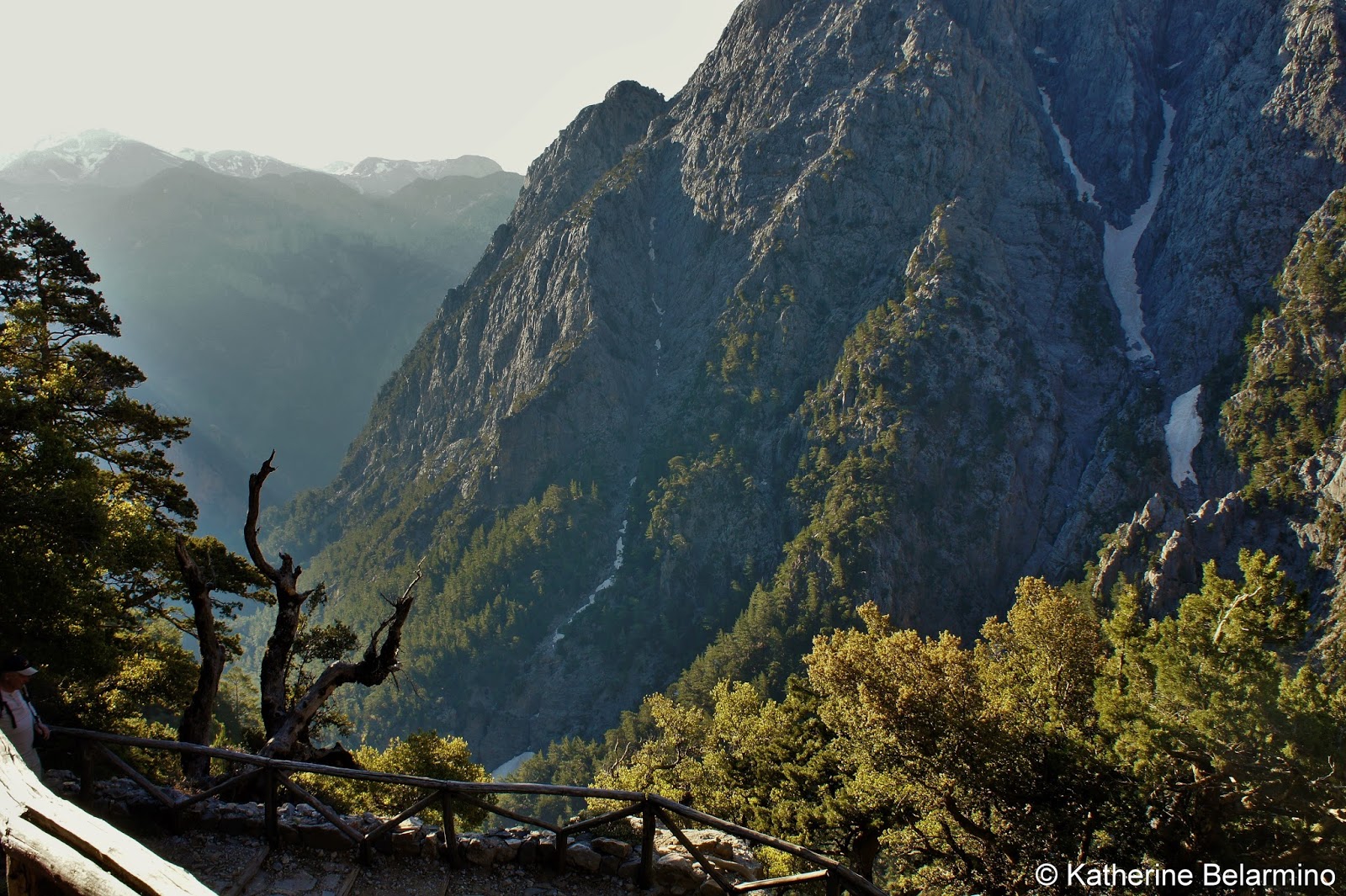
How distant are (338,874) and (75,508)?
9687 mm

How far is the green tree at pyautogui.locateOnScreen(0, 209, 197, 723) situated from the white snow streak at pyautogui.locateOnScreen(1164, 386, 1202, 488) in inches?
5739

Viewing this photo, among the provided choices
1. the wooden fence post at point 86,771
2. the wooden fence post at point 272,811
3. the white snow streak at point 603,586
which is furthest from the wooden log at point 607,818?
the white snow streak at point 603,586

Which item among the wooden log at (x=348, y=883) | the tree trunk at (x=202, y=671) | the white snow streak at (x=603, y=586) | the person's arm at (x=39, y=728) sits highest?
the white snow streak at (x=603, y=586)

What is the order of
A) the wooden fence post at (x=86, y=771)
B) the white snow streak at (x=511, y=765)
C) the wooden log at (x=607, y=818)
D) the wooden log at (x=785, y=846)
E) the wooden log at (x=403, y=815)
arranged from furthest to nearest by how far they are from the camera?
the white snow streak at (x=511, y=765)
the wooden fence post at (x=86, y=771)
the wooden log at (x=403, y=815)
the wooden log at (x=607, y=818)
the wooden log at (x=785, y=846)

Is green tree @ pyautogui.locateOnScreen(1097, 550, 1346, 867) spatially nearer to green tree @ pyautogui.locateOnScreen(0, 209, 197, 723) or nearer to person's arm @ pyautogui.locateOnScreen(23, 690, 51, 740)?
person's arm @ pyautogui.locateOnScreen(23, 690, 51, 740)

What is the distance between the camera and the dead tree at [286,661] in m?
17.6

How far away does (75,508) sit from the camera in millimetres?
Result: 15336

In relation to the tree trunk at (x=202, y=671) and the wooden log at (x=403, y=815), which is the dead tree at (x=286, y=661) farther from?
the wooden log at (x=403, y=815)

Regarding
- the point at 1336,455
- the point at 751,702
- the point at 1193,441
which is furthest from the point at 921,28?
the point at 751,702

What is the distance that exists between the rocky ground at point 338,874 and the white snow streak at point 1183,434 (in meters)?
143

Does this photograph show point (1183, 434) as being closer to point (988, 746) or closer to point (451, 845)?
Result: point (988, 746)

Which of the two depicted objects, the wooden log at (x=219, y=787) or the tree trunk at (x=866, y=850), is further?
the tree trunk at (x=866, y=850)

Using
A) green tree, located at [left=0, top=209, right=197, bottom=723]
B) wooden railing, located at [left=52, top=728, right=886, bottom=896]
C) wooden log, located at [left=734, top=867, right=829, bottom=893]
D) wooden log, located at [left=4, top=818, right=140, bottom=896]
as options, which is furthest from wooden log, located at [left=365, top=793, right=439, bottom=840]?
green tree, located at [left=0, top=209, right=197, bottom=723]

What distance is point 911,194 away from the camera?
165 m
